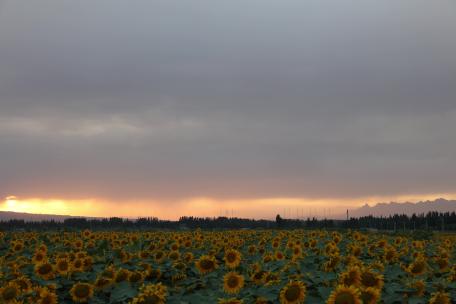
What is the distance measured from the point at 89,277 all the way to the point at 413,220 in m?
75.1

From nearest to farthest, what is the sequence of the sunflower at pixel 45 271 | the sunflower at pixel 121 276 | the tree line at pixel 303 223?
the sunflower at pixel 121 276 < the sunflower at pixel 45 271 < the tree line at pixel 303 223

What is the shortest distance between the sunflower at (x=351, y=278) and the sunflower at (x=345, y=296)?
0.87m

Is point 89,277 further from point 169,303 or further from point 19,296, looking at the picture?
point 169,303

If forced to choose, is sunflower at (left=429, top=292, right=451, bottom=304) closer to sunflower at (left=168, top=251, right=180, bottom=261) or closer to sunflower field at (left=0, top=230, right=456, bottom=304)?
sunflower field at (left=0, top=230, right=456, bottom=304)

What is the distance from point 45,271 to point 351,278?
21.5 feet

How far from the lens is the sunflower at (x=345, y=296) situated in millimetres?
6359

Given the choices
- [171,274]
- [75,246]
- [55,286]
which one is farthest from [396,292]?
[75,246]

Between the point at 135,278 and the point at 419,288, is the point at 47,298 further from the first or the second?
the point at 419,288

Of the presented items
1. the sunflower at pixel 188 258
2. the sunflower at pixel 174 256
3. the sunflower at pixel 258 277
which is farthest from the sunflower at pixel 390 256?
the sunflower at pixel 174 256

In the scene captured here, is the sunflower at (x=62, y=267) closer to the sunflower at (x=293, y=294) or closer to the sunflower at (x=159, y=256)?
the sunflower at (x=159, y=256)

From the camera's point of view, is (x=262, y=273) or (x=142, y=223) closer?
(x=262, y=273)

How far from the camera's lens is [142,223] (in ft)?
246

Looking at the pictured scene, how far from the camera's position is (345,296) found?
21.0 feet

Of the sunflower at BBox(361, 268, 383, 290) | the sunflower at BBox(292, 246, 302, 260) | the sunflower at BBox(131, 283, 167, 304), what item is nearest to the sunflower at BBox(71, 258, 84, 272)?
the sunflower at BBox(131, 283, 167, 304)
